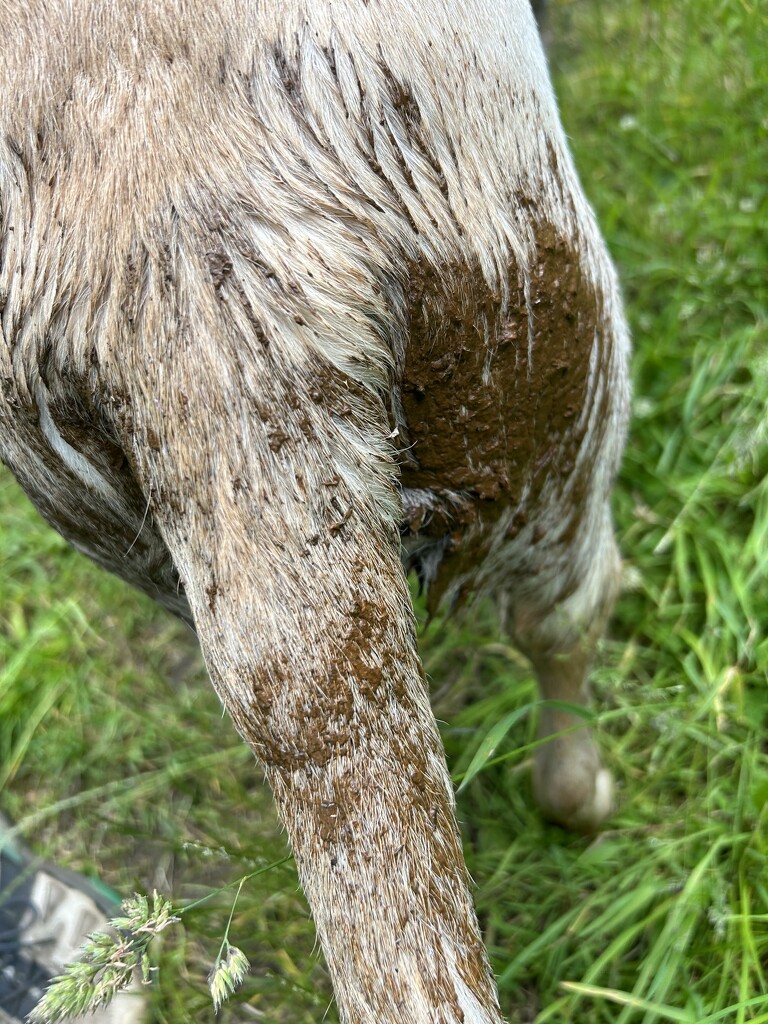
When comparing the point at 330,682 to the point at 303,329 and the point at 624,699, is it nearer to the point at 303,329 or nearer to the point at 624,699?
the point at 303,329

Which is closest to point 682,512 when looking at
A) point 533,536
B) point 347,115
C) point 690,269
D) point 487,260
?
point 690,269

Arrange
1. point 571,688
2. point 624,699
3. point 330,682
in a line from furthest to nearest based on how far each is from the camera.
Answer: point 624,699
point 571,688
point 330,682

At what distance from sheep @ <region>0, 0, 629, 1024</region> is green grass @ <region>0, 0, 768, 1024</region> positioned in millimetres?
581

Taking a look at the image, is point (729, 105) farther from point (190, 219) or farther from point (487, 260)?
point (190, 219)

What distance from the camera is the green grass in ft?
6.35

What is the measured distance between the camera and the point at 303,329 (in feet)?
3.69

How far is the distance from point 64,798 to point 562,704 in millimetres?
1688

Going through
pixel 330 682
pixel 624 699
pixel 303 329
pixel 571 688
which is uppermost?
pixel 303 329

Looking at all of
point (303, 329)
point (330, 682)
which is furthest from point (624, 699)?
point (303, 329)

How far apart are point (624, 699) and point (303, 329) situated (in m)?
1.57

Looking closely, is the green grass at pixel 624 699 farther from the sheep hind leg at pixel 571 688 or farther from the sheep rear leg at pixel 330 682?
the sheep rear leg at pixel 330 682

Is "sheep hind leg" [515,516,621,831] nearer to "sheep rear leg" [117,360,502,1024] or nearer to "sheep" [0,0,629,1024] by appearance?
"sheep" [0,0,629,1024]

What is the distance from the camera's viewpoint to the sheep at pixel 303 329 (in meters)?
1.08

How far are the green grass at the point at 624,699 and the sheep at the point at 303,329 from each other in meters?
0.58
